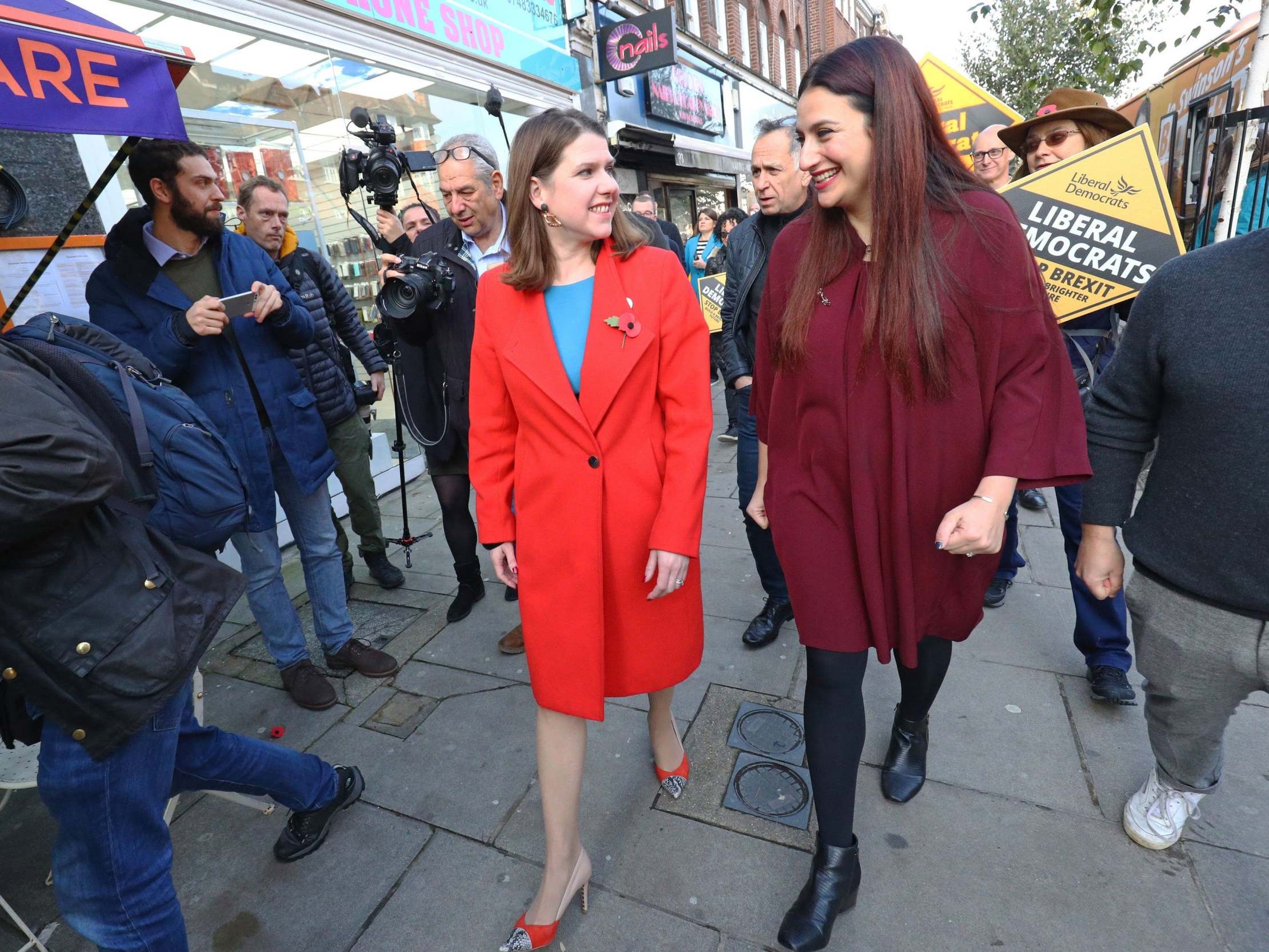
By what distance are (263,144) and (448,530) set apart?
3.78 m

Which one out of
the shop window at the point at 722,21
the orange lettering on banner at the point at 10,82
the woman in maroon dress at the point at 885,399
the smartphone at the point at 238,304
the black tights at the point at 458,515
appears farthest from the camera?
the shop window at the point at 722,21

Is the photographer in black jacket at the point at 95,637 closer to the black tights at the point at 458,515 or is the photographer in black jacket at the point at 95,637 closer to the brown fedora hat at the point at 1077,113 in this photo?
the black tights at the point at 458,515

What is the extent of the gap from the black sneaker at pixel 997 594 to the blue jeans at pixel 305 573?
117 inches

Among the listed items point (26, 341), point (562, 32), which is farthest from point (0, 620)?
point (562, 32)

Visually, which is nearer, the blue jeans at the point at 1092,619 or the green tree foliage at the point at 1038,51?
the blue jeans at the point at 1092,619

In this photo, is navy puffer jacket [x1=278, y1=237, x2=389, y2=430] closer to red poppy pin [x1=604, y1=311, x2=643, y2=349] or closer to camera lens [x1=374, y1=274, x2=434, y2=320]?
camera lens [x1=374, y1=274, x2=434, y2=320]

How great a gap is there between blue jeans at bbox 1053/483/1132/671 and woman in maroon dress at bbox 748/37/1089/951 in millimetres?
1113

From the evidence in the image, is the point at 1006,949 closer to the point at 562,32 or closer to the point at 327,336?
the point at 327,336

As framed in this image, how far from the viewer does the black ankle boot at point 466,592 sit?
3.57m

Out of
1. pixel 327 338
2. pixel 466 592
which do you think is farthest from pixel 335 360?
pixel 466 592

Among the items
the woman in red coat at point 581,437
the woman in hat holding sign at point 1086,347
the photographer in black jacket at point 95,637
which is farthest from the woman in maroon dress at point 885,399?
the photographer in black jacket at point 95,637

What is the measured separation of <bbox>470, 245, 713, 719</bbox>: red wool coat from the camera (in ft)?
5.57

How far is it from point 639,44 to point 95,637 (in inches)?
421

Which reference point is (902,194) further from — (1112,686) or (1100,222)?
(1112,686)
